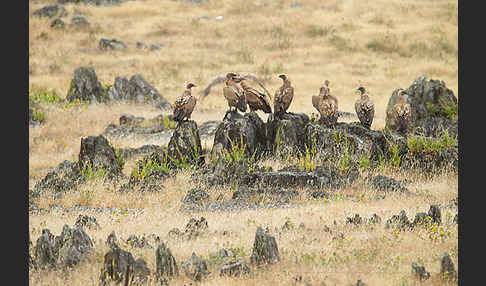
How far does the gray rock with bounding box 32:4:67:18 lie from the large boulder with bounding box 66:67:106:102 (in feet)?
70.8

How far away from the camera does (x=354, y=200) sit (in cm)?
1279

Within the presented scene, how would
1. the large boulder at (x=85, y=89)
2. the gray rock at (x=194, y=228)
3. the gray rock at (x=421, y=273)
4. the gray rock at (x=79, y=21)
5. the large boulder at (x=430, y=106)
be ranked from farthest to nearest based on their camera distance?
the gray rock at (x=79, y=21), the large boulder at (x=85, y=89), the large boulder at (x=430, y=106), the gray rock at (x=194, y=228), the gray rock at (x=421, y=273)

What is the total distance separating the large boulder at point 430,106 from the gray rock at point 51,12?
→ 3241 centimetres

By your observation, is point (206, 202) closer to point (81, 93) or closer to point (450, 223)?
point (450, 223)

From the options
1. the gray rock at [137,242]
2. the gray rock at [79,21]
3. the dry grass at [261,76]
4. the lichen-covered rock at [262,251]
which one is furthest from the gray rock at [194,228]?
the gray rock at [79,21]

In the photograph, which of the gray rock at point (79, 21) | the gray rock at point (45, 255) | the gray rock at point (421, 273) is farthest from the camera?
the gray rock at point (79, 21)

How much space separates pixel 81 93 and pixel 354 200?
55.5 ft

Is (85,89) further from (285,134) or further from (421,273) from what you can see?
(421,273)

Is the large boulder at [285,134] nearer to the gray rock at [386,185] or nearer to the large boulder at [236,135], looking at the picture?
the large boulder at [236,135]

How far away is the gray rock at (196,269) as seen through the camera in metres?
8.02

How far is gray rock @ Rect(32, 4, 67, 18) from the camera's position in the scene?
154ft

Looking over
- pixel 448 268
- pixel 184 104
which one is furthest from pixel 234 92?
pixel 448 268

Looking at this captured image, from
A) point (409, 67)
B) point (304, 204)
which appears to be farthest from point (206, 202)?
point (409, 67)

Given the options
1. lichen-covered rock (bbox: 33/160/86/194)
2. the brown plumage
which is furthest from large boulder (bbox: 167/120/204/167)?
the brown plumage
